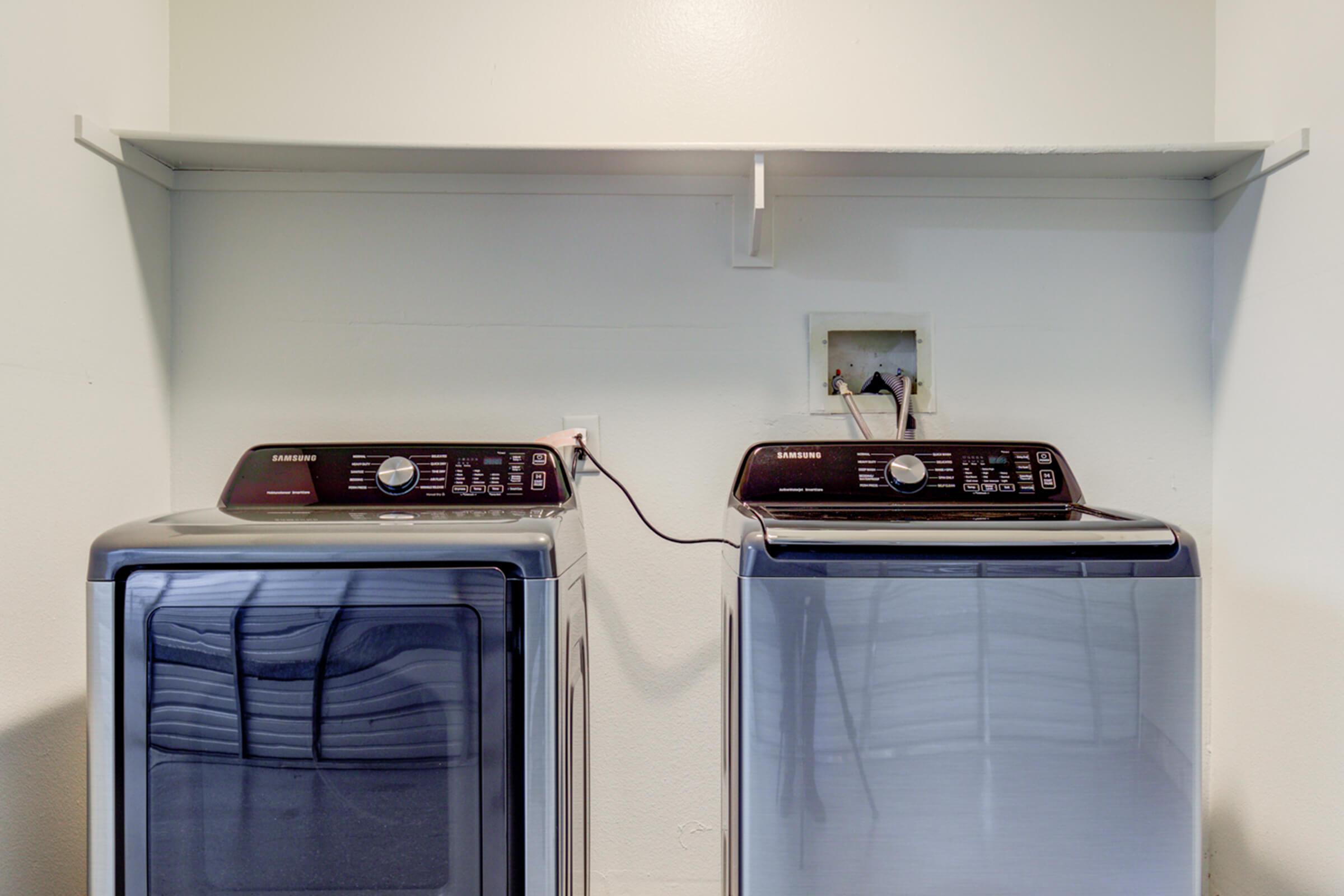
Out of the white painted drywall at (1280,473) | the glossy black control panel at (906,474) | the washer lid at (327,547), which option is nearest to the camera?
the washer lid at (327,547)

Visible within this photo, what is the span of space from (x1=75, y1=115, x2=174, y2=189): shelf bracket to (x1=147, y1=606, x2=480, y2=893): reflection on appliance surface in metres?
0.76

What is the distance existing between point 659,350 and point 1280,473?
103 centimetres

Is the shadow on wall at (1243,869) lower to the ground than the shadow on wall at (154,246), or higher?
lower

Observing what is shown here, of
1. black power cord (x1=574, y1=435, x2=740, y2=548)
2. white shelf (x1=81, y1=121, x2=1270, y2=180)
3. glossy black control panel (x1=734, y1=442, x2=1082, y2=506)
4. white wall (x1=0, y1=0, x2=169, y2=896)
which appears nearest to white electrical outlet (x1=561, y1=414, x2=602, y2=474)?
black power cord (x1=574, y1=435, x2=740, y2=548)

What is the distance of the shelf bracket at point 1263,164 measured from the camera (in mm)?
1243

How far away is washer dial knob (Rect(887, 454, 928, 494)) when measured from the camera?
1.29 m

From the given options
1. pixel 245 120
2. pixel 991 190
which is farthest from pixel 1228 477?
pixel 245 120

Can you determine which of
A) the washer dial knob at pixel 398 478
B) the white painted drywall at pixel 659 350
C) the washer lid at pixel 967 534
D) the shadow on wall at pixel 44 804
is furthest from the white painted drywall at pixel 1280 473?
the shadow on wall at pixel 44 804

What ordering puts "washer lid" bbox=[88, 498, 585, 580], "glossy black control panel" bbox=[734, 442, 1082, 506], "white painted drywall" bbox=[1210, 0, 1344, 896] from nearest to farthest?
"washer lid" bbox=[88, 498, 585, 580]
"white painted drywall" bbox=[1210, 0, 1344, 896]
"glossy black control panel" bbox=[734, 442, 1082, 506]

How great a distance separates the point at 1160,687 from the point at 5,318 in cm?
150

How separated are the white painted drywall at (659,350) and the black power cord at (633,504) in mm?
19

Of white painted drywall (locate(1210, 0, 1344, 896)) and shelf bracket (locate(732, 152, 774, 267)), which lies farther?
shelf bracket (locate(732, 152, 774, 267))

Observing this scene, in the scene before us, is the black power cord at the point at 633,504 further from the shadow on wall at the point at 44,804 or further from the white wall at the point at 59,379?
the shadow on wall at the point at 44,804

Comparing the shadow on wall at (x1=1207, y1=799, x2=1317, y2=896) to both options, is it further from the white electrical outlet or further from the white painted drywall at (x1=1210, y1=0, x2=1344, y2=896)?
the white electrical outlet
